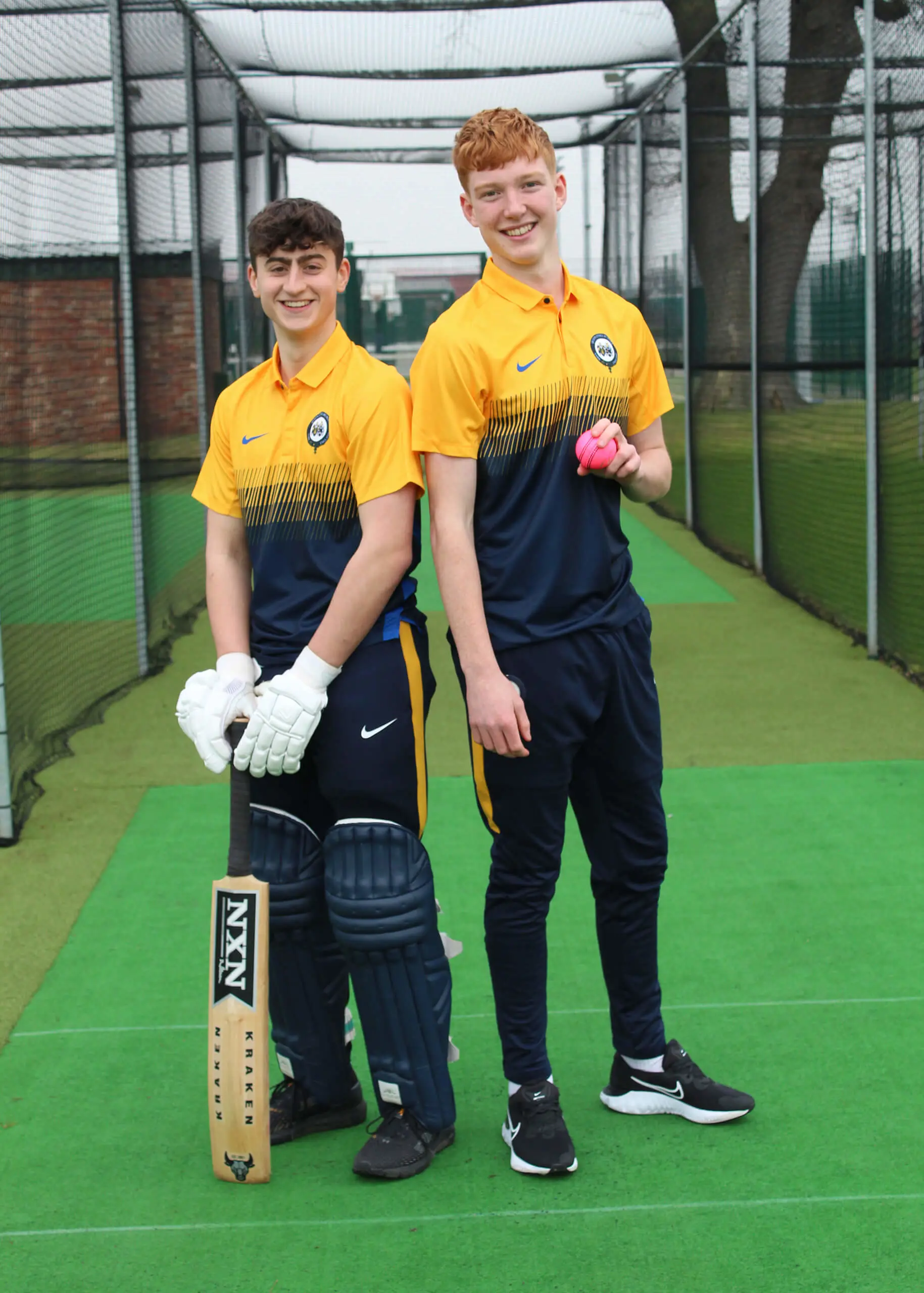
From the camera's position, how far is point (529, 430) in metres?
2.29

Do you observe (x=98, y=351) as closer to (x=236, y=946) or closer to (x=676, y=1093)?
(x=236, y=946)

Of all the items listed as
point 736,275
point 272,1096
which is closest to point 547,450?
point 272,1096

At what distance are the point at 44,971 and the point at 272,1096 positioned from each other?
930mm

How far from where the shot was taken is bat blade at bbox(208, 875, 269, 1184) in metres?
2.33

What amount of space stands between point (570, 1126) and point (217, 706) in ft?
3.20

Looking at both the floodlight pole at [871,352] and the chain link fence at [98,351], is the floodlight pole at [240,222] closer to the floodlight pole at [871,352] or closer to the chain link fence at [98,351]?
the chain link fence at [98,351]

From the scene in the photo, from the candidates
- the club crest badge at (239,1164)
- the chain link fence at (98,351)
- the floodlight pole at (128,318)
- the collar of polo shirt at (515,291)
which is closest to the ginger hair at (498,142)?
the collar of polo shirt at (515,291)

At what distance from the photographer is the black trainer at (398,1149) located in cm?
239

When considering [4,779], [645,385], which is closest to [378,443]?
[645,385]

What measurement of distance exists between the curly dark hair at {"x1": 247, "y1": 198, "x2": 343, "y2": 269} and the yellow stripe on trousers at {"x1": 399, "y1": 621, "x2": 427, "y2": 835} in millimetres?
Result: 632

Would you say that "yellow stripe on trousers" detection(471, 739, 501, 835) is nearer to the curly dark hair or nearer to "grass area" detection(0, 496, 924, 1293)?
"grass area" detection(0, 496, 924, 1293)

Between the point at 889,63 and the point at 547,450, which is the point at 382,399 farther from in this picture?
the point at 889,63

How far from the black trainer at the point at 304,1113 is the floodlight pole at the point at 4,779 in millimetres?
1818

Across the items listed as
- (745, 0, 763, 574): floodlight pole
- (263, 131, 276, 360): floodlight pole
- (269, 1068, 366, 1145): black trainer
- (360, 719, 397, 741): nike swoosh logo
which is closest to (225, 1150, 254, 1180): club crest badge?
(269, 1068, 366, 1145): black trainer
